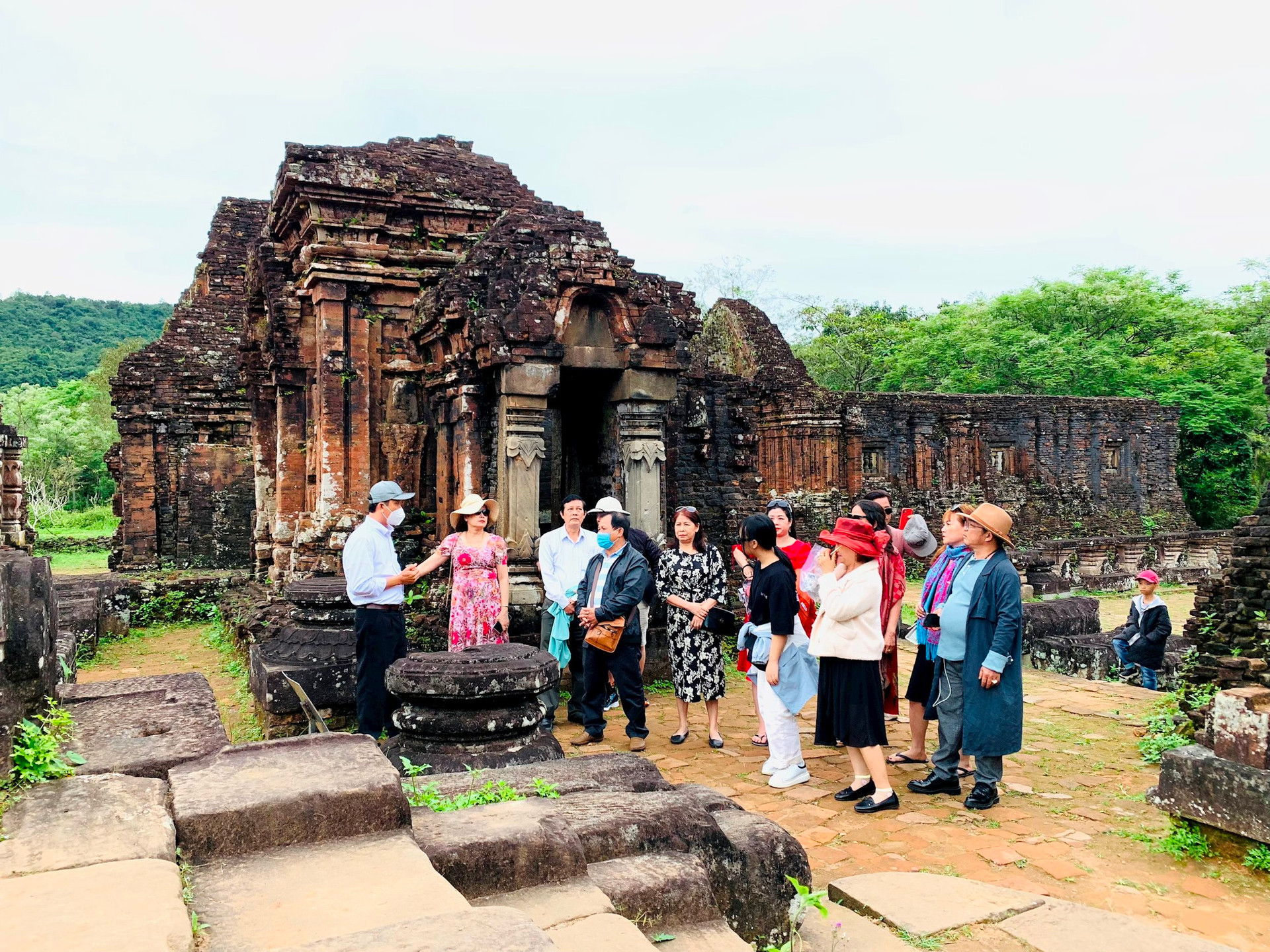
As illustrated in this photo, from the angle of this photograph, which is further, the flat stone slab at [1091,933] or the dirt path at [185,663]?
the dirt path at [185,663]

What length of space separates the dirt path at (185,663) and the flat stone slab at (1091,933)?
560cm

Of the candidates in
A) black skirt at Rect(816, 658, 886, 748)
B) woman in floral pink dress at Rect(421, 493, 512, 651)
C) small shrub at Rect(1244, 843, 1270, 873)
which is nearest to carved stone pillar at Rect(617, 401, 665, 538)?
woman in floral pink dress at Rect(421, 493, 512, 651)

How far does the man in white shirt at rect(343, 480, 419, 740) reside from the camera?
19.5 feet

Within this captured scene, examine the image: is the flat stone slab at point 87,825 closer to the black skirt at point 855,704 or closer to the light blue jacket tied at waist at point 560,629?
the black skirt at point 855,704

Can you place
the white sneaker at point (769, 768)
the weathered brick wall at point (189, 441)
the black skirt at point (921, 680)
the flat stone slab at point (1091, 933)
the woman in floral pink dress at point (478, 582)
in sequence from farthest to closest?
1. the weathered brick wall at point (189, 441)
2. the woman in floral pink dress at point (478, 582)
3. the black skirt at point (921, 680)
4. the white sneaker at point (769, 768)
5. the flat stone slab at point (1091, 933)

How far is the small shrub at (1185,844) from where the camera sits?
13.9 ft

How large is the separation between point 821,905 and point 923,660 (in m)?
3.28

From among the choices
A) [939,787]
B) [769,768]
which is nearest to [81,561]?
[769,768]

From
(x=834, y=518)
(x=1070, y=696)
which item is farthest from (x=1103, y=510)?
(x=1070, y=696)

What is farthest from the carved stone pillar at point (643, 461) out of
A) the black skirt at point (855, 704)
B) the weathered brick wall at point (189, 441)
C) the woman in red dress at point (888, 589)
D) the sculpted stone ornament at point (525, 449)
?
the weathered brick wall at point (189, 441)

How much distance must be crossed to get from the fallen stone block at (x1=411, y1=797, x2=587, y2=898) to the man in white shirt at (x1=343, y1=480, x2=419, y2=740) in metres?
3.13

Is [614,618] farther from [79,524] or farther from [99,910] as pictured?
[79,524]

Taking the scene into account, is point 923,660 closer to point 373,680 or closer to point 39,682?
point 373,680

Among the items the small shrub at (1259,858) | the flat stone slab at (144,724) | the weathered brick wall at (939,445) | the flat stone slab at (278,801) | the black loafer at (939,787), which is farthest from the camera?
the weathered brick wall at (939,445)
